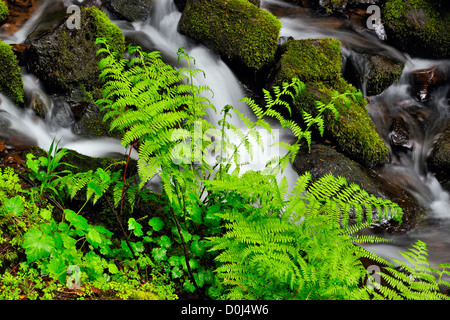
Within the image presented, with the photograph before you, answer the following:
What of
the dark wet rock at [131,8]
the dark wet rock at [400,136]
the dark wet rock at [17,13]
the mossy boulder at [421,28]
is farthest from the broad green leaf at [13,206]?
the mossy boulder at [421,28]

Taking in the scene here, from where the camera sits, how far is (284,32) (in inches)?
327

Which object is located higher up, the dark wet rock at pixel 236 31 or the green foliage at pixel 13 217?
the dark wet rock at pixel 236 31

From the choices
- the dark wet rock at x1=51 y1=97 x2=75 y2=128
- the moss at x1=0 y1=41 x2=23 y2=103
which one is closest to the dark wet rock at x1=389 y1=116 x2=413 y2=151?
the dark wet rock at x1=51 y1=97 x2=75 y2=128

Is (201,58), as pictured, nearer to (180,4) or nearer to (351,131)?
(180,4)

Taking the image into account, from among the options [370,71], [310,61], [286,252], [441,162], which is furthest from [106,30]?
[441,162]

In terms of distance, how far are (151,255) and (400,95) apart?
7.40 metres

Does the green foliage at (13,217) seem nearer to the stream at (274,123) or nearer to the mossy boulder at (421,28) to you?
the stream at (274,123)

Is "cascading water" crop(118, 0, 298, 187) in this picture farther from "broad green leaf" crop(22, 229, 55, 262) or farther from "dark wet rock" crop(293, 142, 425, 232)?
"broad green leaf" crop(22, 229, 55, 262)

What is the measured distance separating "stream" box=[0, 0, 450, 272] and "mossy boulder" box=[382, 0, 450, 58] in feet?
1.03

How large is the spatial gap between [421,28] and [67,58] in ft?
28.0

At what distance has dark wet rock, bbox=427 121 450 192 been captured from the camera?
6332 millimetres

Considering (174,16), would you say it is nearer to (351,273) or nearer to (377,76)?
(377,76)

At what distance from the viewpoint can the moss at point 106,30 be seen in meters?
5.82

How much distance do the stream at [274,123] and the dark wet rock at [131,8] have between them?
148 millimetres
